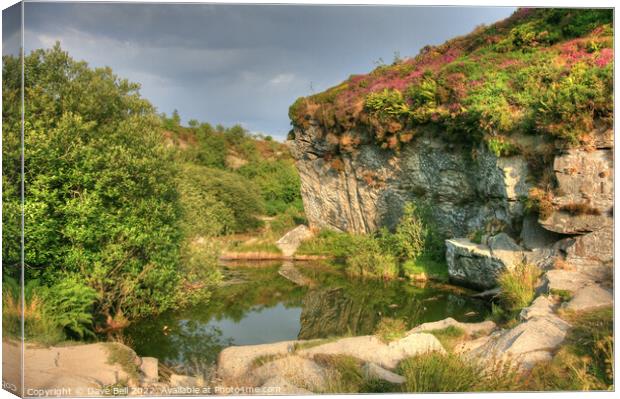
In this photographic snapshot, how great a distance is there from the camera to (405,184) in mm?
21094

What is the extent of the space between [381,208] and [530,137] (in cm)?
964

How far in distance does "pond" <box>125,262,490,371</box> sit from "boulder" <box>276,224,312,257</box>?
488 cm

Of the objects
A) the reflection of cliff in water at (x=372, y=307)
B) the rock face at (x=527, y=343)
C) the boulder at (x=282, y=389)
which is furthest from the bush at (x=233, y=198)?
the boulder at (x=282, y=389)

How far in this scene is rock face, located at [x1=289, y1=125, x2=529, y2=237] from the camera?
1564 cm

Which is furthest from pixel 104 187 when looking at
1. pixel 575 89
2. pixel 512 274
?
pixel 575 89

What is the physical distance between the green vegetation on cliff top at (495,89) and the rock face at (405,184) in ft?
2.31

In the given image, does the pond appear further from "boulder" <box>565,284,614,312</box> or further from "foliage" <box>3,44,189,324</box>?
"boulder" <box>565,284,614,312</box>

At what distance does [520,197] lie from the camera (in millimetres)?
14594

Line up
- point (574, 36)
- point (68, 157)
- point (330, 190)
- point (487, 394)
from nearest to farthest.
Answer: point (487, 394), point (68, 157), point (574, 36), point (330, 190)

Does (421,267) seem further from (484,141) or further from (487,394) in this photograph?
(487,394)

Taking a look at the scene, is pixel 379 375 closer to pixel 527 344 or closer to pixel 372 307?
pixel 527 344

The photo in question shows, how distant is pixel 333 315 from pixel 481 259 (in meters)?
5.04

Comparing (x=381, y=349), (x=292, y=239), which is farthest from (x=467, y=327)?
(x=292, y=239)

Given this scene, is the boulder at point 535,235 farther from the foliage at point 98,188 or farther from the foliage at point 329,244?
the foliage at point 329,244
